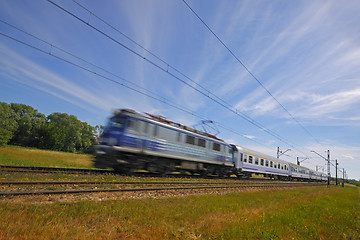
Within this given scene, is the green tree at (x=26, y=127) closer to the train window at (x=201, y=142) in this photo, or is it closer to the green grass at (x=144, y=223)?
the train window at (x=201, y=142)

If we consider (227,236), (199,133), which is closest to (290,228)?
(227,236)

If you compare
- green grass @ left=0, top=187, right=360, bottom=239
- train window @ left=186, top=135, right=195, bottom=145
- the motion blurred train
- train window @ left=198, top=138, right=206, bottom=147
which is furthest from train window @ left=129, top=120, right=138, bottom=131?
train window @ left=198, top=138, right=206, bottom=147

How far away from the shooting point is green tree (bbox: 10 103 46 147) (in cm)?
6191

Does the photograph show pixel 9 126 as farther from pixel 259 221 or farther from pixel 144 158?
pixel 259 221

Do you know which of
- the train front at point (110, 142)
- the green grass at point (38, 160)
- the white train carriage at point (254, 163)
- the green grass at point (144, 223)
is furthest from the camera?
the white train carriage at point (254, 163)

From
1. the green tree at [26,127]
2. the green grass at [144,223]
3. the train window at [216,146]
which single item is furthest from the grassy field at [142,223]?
the green tree at [26,127]

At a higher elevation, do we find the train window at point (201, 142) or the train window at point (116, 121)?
the train window at point (116, 121)

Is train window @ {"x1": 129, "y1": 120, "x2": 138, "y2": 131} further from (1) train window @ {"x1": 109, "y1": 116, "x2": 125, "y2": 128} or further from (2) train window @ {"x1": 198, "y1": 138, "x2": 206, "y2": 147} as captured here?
(2) train window @ {"x1": 198, "y1": 138, "x2": 206, "y2": 147}

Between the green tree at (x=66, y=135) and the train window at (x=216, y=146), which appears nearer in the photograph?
the train window at (x=216, y=146)

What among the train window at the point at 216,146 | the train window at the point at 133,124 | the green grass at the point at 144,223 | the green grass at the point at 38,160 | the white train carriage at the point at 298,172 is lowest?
the green grass at the point at 38,160

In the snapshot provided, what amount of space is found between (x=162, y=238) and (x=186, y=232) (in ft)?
2.80

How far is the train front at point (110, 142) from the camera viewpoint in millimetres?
11109

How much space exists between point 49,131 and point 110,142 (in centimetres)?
6313

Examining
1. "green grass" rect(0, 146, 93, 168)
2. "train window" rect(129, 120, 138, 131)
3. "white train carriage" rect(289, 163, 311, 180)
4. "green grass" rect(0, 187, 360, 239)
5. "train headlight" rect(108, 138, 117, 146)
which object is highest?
"train window" rect(129, 120, 138, 131)
